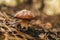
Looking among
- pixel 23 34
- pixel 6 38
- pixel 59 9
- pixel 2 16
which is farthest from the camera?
pixel 59 9

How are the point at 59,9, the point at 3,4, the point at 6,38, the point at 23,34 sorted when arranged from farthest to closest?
the point at 3,4, the point at 59,9, the point at 23,34, the point at 6,38

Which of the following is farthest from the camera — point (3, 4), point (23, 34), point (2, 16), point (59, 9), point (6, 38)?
point (3, 4)

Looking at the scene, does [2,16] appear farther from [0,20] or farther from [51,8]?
[51,8]

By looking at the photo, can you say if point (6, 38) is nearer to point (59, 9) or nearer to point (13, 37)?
point (13, 37)

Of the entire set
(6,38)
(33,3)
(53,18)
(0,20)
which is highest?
(33,3)

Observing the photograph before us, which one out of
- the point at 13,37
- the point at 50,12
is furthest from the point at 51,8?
the point at 13,37

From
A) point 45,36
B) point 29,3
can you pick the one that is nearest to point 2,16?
point 45,36

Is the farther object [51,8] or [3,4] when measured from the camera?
[3,4]

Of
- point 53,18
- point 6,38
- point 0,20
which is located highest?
point 53,18

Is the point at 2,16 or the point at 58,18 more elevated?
the point at 58,18
